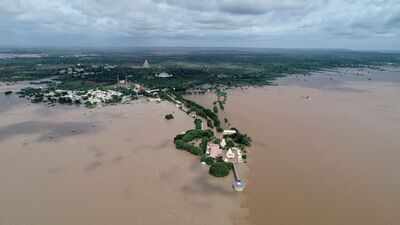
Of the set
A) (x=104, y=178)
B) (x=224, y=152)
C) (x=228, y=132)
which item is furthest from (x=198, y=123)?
(x=104, y=178)

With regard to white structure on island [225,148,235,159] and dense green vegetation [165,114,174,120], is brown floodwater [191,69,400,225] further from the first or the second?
dense green vegetation [165,114,174,120]

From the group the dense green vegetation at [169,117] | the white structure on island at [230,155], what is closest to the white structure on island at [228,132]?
the white structure on island at [230,155]

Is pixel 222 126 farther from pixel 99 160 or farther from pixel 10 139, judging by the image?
pixel 10 139

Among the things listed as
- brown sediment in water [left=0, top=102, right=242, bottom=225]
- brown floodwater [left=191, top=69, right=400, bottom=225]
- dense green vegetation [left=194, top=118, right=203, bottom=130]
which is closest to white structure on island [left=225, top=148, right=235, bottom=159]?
brown floodwater [left=191, top=69, right=400, bottom=225]

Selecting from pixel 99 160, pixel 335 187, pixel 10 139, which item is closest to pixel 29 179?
pixel 99 160

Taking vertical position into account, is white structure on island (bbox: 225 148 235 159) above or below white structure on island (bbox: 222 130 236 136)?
below

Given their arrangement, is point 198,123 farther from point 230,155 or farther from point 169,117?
point 230,155
